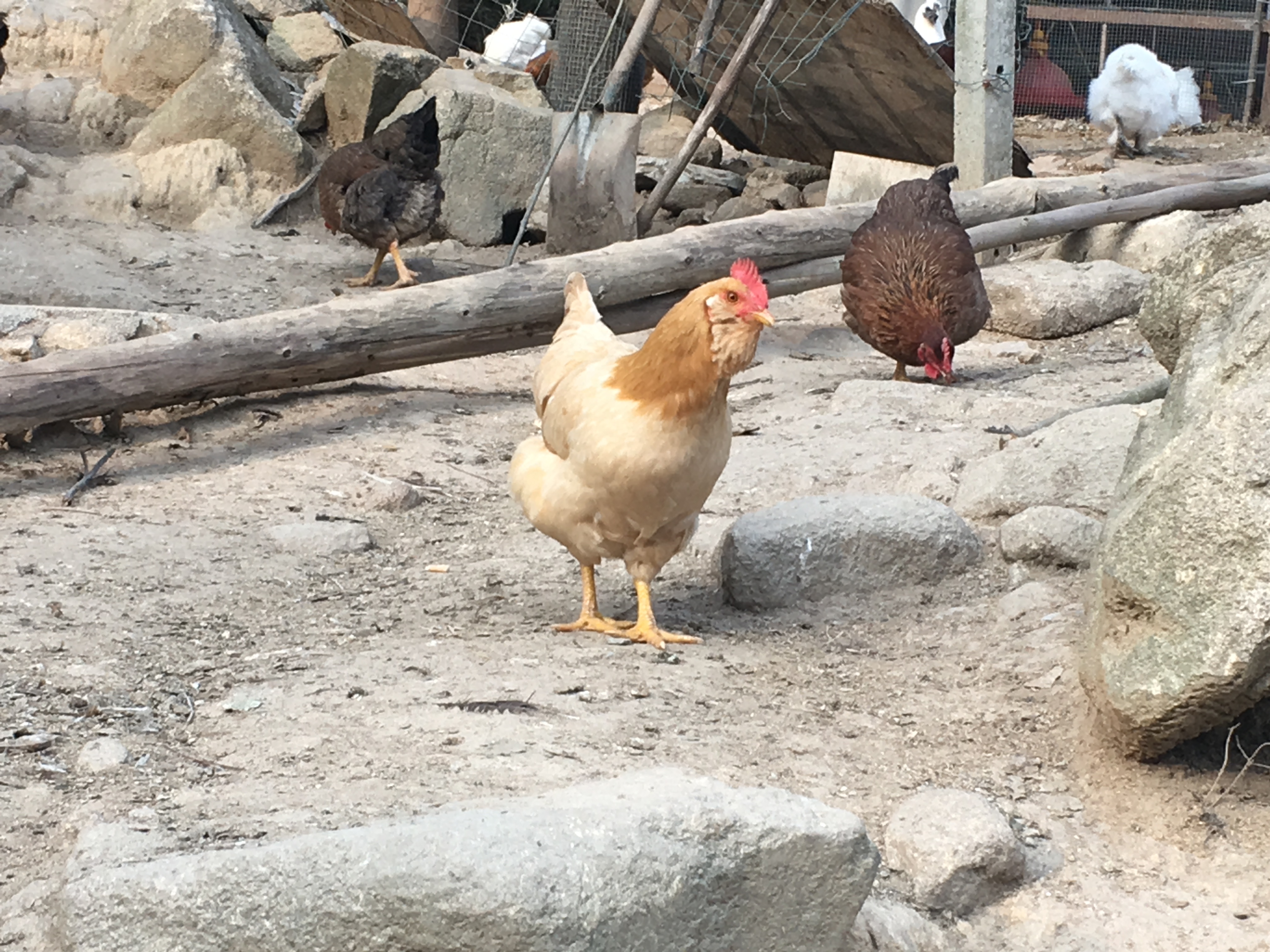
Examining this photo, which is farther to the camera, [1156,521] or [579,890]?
[1156,521]

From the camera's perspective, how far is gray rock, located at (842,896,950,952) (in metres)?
2.45

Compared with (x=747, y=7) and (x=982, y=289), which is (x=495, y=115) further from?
(x=982, y=289)

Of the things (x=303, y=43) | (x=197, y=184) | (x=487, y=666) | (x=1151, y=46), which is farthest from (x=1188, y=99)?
(x=487, y=666)

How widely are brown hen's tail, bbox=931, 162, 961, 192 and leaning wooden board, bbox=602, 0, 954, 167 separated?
57.1 inches

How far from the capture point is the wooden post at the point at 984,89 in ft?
26.9

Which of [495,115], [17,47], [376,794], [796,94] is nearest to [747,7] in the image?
[796,94]

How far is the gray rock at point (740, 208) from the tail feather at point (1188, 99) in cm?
508

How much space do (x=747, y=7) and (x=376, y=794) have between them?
A: 305 inches

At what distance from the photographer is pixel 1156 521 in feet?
8.93

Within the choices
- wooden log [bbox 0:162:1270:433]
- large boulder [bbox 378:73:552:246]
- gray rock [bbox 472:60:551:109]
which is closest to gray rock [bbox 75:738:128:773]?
wooden log [bbox 0:162:1270:433]

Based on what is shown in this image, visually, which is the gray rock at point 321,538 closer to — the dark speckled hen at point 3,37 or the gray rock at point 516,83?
the dark speckled hen at point 3,37

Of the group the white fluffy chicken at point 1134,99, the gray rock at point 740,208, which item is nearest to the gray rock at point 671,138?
the gray rock at point 740,208

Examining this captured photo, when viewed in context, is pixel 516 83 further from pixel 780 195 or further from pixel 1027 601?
pixel 1027 601

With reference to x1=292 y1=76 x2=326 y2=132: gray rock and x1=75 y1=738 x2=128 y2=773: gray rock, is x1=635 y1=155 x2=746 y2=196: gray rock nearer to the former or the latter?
x1=292 y1=76 x2=326 y2=132: gray rock
